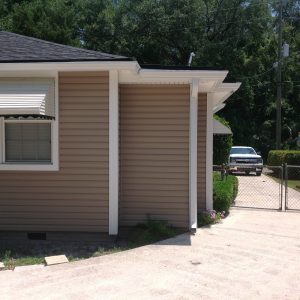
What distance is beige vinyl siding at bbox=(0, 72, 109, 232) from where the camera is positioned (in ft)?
25.2

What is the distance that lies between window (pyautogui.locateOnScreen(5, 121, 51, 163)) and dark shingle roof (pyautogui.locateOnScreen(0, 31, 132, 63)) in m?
1.14

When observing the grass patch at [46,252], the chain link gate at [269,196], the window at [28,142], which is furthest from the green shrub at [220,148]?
the grass patch at [46,252]

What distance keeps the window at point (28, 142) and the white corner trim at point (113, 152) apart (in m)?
1.11

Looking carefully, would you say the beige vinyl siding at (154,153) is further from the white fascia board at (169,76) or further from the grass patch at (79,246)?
the grass patch at (79,246)

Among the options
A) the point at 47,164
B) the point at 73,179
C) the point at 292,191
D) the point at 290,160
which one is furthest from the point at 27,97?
the point at 290,160

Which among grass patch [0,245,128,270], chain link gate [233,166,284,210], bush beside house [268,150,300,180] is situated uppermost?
bush beside house [268,150,300,180]

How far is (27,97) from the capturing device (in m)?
6.92

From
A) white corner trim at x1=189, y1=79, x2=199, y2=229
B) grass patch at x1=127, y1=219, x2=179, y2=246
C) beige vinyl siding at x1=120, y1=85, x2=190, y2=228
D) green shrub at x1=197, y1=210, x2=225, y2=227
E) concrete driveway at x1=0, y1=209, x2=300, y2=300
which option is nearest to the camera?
concrete driveway at x1=0, y1=209, x2=300, y2=300

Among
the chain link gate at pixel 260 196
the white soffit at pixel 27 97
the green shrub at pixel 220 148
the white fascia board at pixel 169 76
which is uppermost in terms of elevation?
the white fascia board at pixel 169 76

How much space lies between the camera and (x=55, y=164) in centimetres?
769

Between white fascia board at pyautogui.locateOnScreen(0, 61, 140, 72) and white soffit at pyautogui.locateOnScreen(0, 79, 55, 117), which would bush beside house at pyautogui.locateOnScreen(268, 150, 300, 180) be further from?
white soffit at pyautogui.locateOnScreen(0, 79, 55, 117)

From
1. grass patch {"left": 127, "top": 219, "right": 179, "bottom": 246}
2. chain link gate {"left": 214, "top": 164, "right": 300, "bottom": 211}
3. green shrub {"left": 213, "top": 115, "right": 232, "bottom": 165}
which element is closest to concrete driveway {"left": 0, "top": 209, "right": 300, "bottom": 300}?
grass patch {"left": 127, "top": 219, "right": 179, "bottom": 246}

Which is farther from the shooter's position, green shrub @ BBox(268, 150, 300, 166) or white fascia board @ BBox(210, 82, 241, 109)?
green shrub @ BBox(268, 150, 300, 166)

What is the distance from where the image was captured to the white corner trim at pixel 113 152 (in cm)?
758
